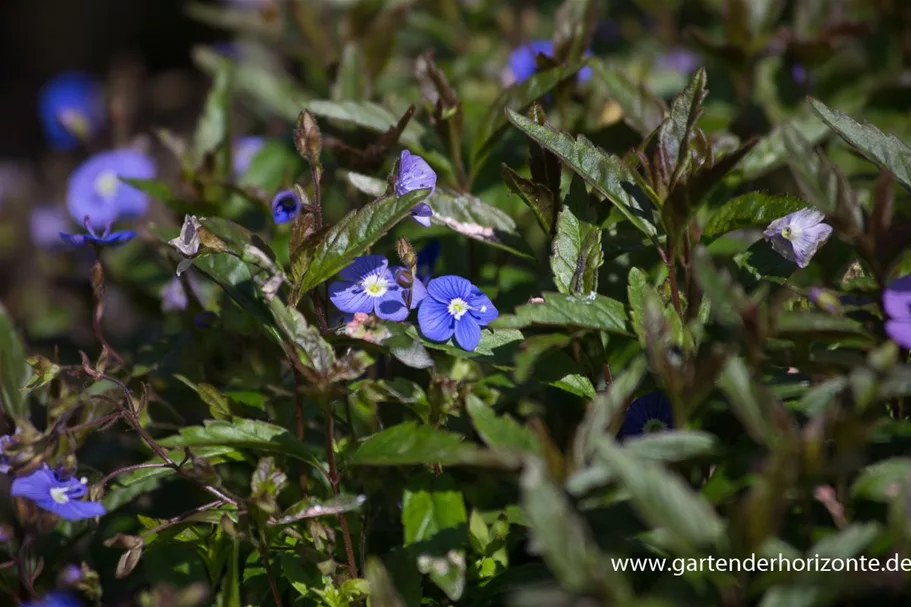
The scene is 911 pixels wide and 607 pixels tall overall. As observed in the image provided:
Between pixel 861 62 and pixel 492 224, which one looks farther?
pixel 861 62

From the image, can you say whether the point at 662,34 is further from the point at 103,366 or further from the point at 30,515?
the point at 30,515

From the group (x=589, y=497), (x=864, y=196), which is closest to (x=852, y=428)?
(x=589, y=497)

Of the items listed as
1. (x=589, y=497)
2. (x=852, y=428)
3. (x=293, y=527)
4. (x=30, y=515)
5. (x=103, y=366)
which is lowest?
(x=30, y=515)

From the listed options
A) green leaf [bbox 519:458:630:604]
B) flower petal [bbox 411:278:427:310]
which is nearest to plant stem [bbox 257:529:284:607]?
flower petal [bbox 411:278:427:310]

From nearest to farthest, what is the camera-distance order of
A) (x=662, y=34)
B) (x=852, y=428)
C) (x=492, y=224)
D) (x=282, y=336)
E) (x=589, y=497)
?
(x=852, y=428)
(x=589, y=497)
(x=282, y=336)
(x=492, y=224)
(x=662, y=34)

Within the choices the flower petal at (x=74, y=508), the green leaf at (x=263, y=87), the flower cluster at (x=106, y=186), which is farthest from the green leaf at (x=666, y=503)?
the flower cluster at (x=106, y=186)

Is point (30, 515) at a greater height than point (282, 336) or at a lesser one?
lesser

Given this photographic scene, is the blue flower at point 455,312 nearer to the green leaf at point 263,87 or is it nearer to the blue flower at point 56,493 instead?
the blue flower at point 56,493
